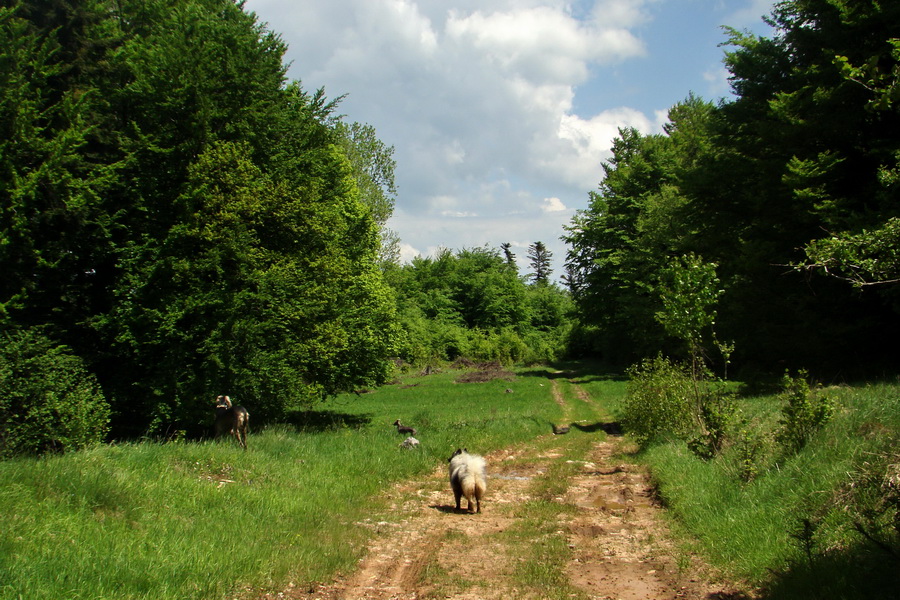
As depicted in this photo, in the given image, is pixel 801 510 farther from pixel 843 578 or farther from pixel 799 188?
pixel 799 188

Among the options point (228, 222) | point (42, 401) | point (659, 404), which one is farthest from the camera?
point (228, 222)

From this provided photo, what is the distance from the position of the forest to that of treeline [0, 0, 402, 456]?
0.22 feet

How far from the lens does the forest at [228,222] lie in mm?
15766

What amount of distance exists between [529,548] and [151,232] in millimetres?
15117

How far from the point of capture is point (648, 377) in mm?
18562

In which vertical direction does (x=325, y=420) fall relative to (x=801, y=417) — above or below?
below

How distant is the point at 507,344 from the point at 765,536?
59396 mm

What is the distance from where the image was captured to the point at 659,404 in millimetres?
17047

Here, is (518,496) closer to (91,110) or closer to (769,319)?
(769,319)

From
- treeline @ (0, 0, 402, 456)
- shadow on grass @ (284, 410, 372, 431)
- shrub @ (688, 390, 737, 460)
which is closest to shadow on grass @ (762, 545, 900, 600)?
shrub @ (688, 390, 737, 460)

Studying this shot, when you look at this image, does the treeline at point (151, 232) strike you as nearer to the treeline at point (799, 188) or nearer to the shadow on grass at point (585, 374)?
the treeline at point (799, 188)

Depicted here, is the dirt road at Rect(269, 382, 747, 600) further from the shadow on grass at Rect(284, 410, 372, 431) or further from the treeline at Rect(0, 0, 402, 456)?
the shadow on grass at Rect(284, 410, 372, 431)

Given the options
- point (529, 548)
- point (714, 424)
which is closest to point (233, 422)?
point (529, 548)

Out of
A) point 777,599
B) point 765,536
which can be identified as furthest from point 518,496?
point 777,599
